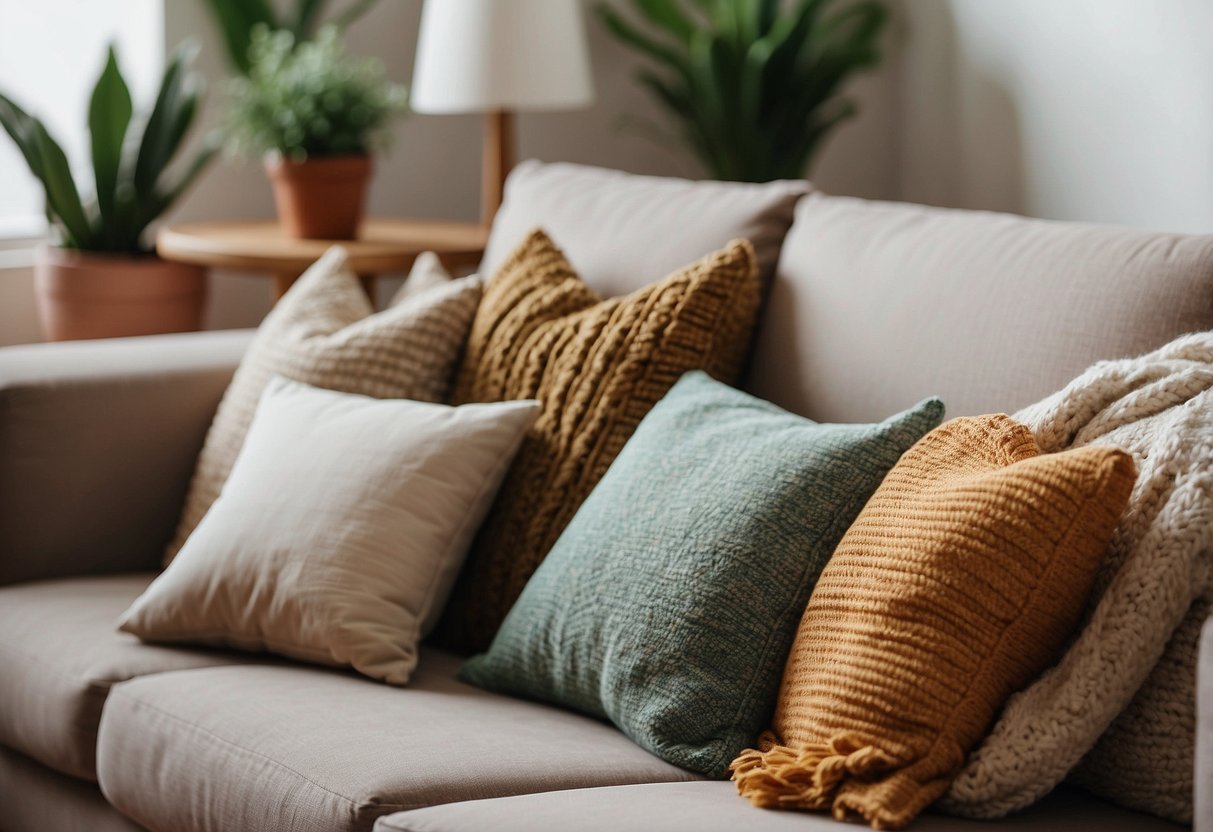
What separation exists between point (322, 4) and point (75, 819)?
2091 mm

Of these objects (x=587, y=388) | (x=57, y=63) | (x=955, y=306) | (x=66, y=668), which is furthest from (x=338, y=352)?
(x=57, y=63)

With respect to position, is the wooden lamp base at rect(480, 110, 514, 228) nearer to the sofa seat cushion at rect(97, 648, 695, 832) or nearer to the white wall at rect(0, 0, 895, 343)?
the white wall at rect(0, 0, 895, 343)

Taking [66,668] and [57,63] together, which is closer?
[66,668]

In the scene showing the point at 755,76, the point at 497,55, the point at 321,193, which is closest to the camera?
the point at 497,55

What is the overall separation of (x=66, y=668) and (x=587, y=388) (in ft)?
2.03

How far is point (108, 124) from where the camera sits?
286 cm

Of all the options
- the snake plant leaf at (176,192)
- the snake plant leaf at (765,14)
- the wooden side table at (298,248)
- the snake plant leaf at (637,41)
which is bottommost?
the wooden side table at (298,248)

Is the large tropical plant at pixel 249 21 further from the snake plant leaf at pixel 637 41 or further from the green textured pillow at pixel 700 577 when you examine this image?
the green textured pillow at pixel 700 577

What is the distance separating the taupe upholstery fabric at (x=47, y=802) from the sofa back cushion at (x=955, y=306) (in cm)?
84

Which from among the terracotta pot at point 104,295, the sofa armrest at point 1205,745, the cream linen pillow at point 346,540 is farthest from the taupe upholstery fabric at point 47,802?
the terracotta pot at point 104,295

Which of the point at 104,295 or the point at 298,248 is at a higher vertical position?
the point at 298,248

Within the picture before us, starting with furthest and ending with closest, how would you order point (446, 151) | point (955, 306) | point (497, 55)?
1. point (446, 151)
2. point (497, 55)
3. point (955, 306)

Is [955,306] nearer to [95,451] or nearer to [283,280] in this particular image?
[95,451]

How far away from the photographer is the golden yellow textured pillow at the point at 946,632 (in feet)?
3.56
